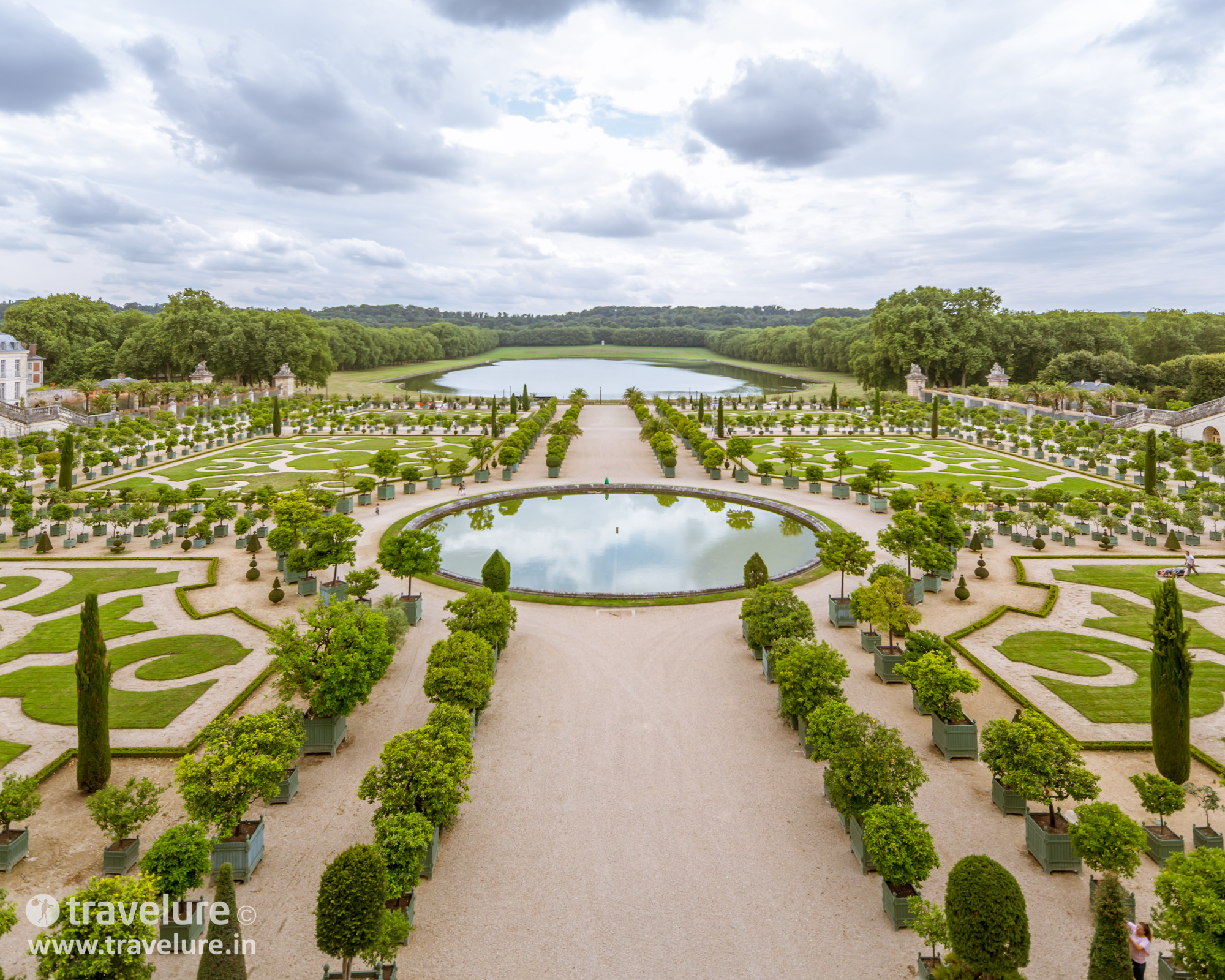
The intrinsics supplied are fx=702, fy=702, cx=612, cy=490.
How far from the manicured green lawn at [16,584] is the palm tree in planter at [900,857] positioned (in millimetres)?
27333

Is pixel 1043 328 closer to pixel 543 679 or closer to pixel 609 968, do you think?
pixel 543 679

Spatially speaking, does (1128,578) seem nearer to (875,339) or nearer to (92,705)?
(92,705)

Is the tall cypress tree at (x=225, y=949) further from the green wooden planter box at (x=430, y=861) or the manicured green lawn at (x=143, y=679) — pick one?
the manicured green lawn at (x=143, y=679)

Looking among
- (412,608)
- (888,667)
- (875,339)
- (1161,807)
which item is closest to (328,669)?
(412,608)

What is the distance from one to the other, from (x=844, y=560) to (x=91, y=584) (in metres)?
26.2

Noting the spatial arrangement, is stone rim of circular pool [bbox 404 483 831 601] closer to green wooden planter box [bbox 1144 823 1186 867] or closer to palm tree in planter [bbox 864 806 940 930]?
palm tree in planter [bbox 864 806 940 930]

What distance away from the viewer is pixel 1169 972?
9.15 m

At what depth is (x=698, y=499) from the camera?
3934cm

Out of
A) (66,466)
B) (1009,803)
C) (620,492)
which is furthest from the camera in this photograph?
(620,492)

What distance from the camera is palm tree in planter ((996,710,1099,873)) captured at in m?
11.4

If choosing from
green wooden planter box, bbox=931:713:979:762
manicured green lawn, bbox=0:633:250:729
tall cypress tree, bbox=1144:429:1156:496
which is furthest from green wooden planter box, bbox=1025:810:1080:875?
tall cypress tree, bbox=1144:429:1156:496

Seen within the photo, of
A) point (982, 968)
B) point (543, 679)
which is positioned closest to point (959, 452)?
point (543, 679)

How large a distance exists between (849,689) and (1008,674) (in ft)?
14.4

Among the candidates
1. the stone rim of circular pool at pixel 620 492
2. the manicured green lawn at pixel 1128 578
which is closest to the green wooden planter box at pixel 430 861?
the stone rim of circular pool at pixel 620 492
